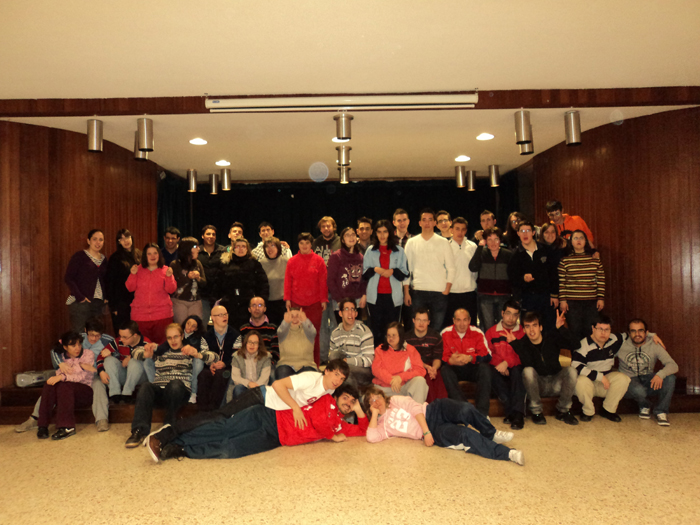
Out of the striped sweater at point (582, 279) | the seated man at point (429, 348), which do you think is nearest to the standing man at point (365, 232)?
the seated man at point (429, 348)

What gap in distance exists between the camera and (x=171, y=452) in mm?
3369

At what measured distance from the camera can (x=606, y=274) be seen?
5.39m

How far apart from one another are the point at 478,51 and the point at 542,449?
2.79 meters

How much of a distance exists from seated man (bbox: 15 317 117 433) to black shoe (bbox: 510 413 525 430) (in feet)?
10.5

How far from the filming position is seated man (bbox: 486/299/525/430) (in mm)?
4051

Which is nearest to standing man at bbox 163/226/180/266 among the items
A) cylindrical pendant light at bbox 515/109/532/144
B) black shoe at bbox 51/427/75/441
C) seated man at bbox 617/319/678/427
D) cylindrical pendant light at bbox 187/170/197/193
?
cylindrical pendant light at bbox 187/170/197/193

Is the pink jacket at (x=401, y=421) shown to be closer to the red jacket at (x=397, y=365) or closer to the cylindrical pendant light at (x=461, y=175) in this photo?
the red jacket at (x=397, y=365)

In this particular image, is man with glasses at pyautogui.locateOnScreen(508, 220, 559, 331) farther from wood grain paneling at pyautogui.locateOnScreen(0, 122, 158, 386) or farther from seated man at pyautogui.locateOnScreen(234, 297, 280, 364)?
wood grain paneling at pyautogui.locateOnScreen(0, 122, 158, 386)

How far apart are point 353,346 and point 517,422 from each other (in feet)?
4.68

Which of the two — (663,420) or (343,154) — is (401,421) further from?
(343,154)

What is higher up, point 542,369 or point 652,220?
point 652,220

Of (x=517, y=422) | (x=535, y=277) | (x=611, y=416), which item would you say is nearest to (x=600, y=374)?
(x=611, y=416)

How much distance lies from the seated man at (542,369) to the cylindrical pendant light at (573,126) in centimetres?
176

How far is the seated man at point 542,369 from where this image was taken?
412 cm
